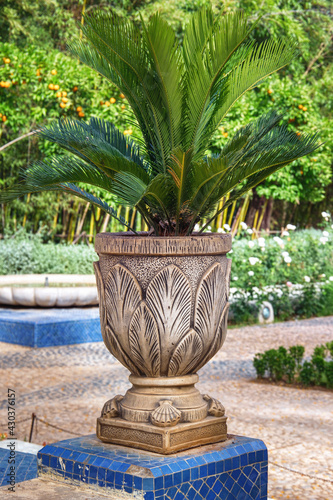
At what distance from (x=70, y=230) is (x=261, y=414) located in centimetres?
847

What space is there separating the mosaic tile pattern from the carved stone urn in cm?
86

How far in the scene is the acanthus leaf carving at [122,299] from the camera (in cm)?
308

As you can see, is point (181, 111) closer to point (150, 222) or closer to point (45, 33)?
point (150, 222)

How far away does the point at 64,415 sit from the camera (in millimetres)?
5328

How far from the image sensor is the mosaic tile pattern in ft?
12.5

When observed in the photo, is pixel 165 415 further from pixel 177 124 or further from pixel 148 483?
pixel 177 124

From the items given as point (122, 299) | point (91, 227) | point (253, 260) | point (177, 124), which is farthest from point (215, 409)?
point (91, 227)

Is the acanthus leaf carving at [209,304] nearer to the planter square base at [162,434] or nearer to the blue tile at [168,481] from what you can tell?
the planter square base at [162,434]

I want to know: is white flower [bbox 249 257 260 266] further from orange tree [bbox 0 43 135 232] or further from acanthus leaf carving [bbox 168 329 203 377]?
acanthus leaf carving [bbox 168 329 203 377]

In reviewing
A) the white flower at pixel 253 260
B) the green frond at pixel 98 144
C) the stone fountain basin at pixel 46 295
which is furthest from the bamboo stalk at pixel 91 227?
the green frond at pixel 98 144

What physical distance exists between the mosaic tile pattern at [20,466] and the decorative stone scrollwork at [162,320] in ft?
3.80

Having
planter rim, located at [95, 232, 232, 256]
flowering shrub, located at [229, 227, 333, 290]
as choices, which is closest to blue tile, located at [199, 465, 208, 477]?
planter rim, located at [95, 232, 232, 256]

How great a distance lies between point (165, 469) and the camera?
2861mm

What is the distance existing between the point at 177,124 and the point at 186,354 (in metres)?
1.11
